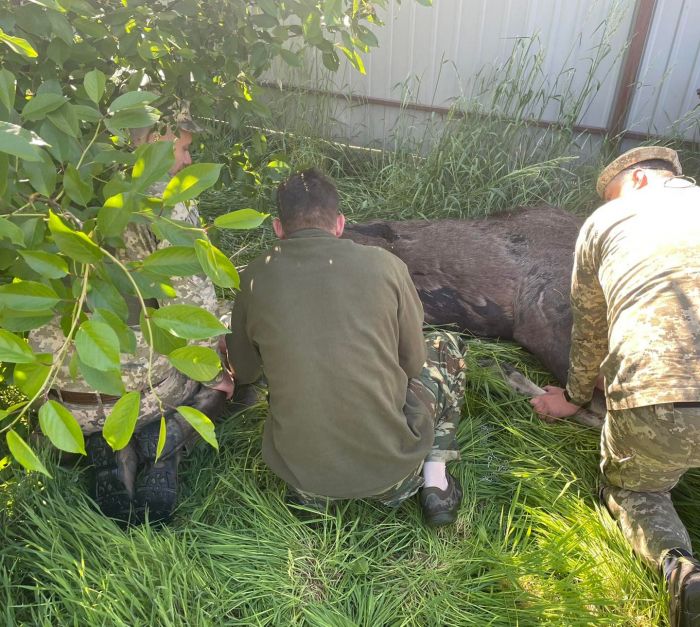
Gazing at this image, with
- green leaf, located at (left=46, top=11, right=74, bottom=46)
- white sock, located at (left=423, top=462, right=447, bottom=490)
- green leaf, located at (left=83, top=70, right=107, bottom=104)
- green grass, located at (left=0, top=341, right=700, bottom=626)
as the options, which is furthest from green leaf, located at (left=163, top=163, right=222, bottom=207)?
white sock, located at (left=423, top=462, right=447, bottom=490)

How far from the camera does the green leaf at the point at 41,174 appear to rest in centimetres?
118

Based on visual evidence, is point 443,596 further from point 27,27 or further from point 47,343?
point 27,27

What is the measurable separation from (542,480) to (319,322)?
1280 mm

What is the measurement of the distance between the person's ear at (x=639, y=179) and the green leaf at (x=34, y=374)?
232 centimetres

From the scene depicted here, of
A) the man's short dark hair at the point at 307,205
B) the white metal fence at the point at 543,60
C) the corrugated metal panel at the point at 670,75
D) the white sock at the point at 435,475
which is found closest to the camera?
the man's short dark hair at the point at 307,205

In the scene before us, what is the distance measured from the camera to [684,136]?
461cm

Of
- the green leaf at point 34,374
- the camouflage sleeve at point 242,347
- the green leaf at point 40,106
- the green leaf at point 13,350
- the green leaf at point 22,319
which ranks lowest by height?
the camouflage sleeve at point 242,347

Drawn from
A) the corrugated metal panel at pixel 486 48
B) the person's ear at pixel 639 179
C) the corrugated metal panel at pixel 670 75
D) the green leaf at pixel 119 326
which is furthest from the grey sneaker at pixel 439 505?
the corrugated metal panel at pixel 670 75

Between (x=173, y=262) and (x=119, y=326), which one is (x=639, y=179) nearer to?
(x=173, y=262)

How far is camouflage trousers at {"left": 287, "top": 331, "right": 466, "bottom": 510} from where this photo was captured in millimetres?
2455

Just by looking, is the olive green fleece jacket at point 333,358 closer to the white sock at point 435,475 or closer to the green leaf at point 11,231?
the white sock at point 435,475

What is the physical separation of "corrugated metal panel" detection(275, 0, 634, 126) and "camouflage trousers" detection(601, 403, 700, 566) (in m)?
3.18

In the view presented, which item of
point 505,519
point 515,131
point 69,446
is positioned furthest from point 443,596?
point 515,131

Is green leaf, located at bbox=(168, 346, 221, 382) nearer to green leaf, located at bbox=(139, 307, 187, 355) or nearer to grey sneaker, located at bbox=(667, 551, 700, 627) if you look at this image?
green leaf, located at bbox=(139, 307, 187, 355)
